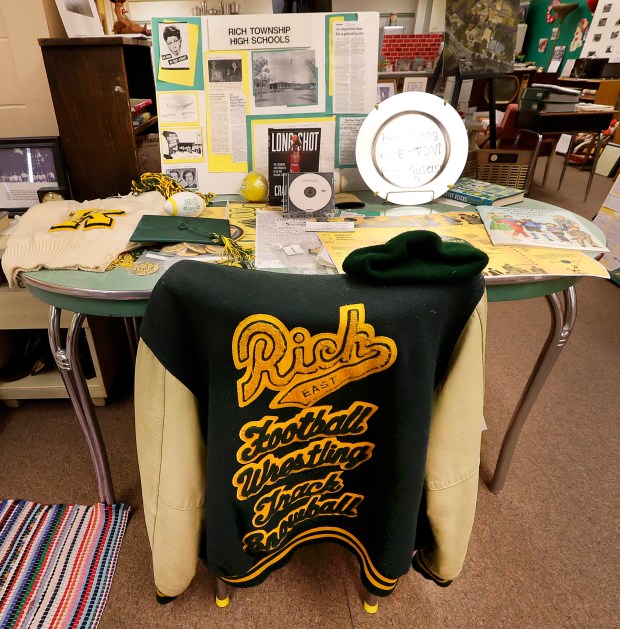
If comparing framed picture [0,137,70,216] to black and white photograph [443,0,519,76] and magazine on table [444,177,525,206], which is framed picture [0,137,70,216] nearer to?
magazine on table [444,177,525,206]

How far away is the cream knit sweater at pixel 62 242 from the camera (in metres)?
0.79

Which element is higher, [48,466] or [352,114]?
[352,114]

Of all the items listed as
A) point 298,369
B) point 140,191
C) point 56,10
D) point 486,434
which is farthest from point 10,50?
point 486,434

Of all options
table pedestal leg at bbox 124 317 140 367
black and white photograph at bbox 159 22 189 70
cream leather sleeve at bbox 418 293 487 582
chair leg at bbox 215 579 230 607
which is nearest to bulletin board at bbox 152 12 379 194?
black and white photograph at bbox 159 22 189 70

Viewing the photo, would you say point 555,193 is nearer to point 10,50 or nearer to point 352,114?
point 352,114

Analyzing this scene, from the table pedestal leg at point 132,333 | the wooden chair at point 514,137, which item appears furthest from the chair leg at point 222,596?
the wooden chair at point 514,137

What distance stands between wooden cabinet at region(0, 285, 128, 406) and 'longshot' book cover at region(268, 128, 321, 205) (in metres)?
0.69

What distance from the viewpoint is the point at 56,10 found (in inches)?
50.3

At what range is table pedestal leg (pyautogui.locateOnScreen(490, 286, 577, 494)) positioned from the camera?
98 centimetres

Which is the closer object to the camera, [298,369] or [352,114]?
[298,369]

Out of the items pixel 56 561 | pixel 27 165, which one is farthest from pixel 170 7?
pixel 56 561

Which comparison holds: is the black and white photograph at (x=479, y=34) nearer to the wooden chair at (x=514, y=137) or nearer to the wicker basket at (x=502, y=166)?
the wicker basket at (x=502, y=166)

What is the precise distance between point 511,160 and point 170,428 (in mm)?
1590

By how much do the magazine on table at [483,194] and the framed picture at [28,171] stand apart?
1.12 m
